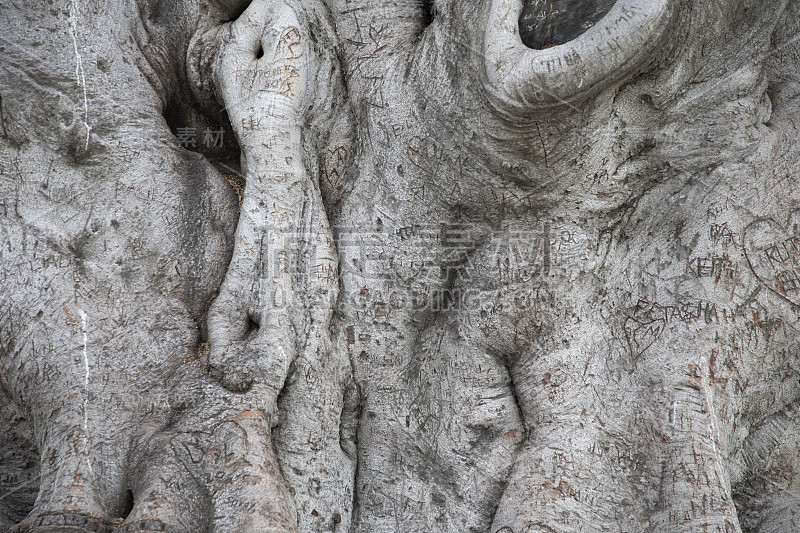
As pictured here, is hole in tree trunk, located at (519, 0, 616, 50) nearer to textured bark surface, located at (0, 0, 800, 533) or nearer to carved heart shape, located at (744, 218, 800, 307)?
textured bark surface, located at (0, 0, 800, 533)

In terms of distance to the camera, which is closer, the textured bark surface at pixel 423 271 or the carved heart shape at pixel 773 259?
the textured bark surface at pixel 423 271

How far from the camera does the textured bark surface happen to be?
105 inches

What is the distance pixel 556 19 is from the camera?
2.82 m

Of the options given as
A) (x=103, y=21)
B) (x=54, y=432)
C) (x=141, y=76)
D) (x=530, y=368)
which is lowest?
(x=54, y=432)

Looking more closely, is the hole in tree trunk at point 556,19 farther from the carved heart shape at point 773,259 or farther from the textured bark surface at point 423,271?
the carved heart shape at point 773,259

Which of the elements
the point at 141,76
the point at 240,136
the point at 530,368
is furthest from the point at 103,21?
the point at 530,368

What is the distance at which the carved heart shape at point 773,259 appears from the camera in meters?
2.80

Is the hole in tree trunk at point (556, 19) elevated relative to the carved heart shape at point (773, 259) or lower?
elevated

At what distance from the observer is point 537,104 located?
268 centimetres

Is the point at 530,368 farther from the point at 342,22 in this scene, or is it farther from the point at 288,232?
the point at 342,22

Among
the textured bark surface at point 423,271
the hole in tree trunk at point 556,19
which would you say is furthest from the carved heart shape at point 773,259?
the hole in tree trunk at point 556,19

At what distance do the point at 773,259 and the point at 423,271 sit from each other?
53.9 inches

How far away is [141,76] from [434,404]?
74.6 inches

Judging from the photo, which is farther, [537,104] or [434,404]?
[434,404]
